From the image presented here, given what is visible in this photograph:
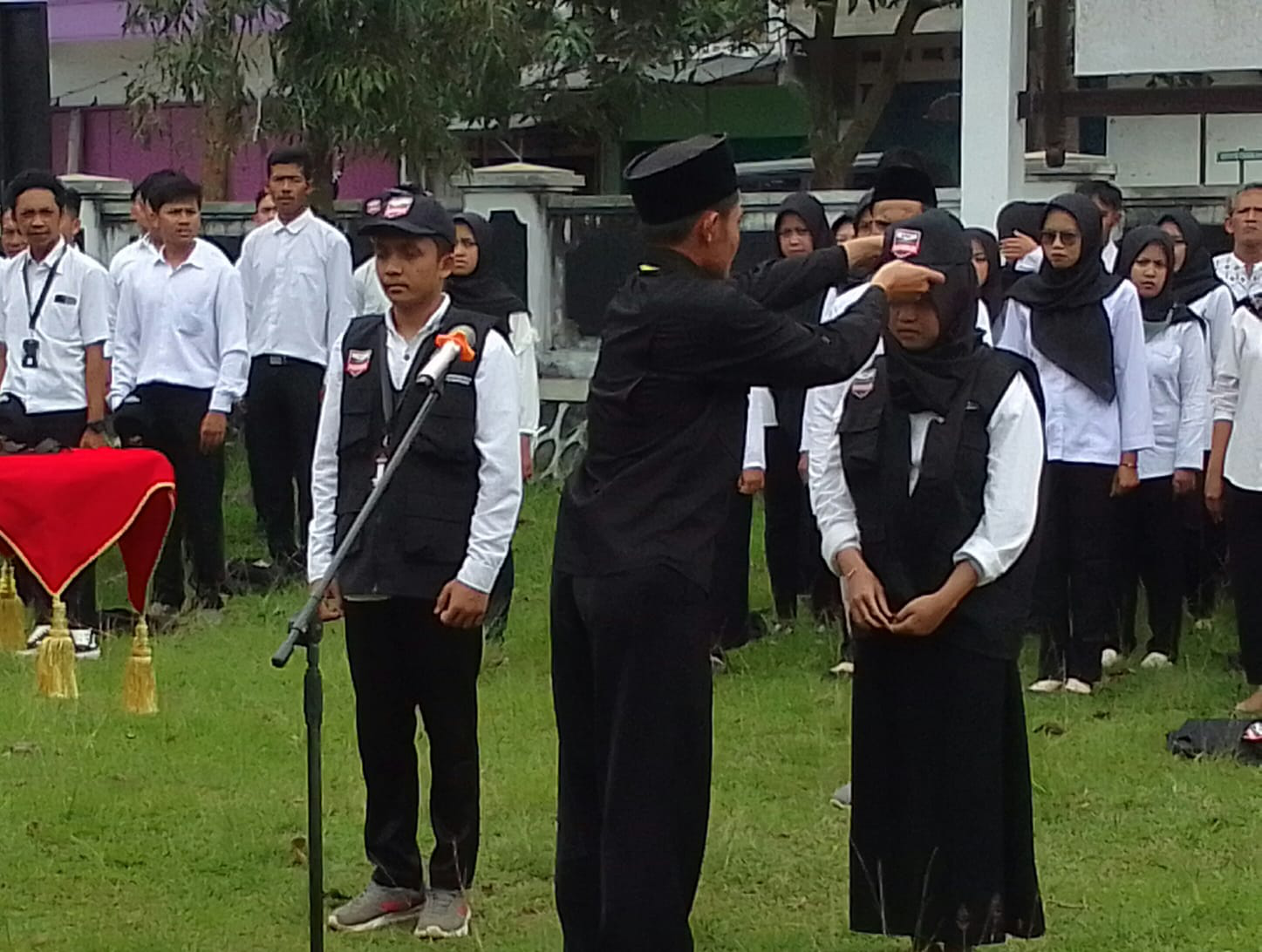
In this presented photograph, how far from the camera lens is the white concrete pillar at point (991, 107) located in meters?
Answer: 11.5

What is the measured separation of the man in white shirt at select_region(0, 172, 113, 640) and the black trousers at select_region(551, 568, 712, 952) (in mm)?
5367

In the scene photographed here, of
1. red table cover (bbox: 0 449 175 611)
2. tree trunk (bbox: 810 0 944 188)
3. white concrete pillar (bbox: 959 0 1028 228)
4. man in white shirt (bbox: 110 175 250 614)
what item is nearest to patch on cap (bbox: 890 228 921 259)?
red table cover (bbox: 0 449 175 611)

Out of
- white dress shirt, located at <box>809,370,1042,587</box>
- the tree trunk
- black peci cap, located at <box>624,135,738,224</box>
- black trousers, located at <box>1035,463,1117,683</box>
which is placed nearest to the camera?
black peci cap, located at <box>624,135,738,224</box>

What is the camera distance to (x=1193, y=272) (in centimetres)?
936

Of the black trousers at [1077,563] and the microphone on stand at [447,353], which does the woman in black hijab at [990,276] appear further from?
the microphone on stand at [447,353]

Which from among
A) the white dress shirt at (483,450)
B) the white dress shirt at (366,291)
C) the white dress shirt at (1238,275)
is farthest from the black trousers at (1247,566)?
the white dress shirt at (366,291)

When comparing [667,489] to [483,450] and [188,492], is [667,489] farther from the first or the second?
[188,492]

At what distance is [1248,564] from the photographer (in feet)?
26.0

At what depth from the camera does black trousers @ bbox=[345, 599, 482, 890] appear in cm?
550

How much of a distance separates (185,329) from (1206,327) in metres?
4.60

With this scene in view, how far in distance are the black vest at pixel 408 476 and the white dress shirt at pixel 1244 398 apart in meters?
3.48

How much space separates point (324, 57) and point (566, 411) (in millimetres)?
2980

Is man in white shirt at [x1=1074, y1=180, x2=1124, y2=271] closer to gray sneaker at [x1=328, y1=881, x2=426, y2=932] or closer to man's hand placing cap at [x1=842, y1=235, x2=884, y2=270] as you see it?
man's hand placing cap at [x1=842, y1=235, x2=884, y2=270]

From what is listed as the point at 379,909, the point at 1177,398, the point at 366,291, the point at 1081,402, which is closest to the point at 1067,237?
the point at 1081,402
